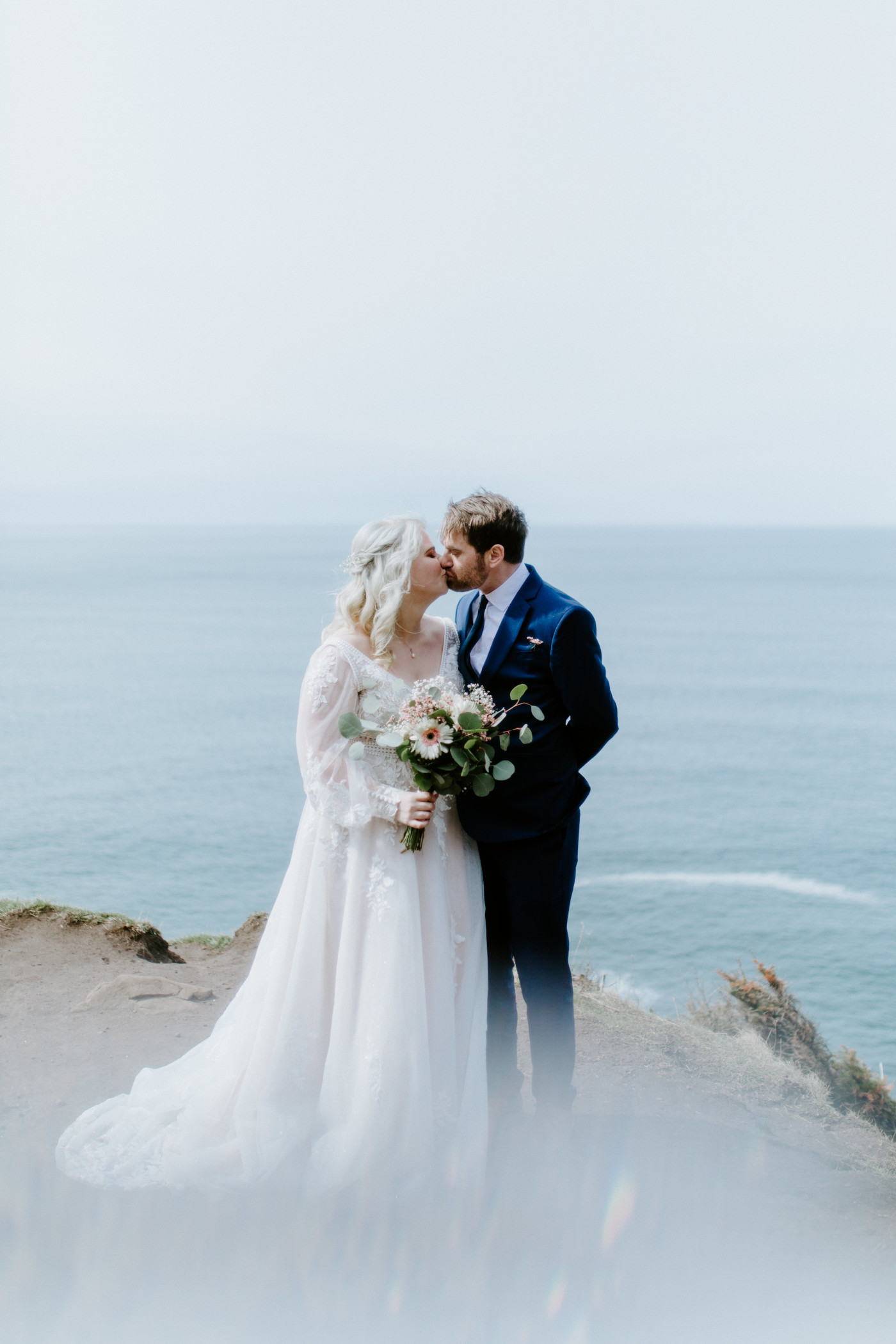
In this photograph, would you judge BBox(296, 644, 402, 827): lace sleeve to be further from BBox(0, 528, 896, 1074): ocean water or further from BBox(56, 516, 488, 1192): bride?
BBox(0, 528, 896, 1074): ocean water

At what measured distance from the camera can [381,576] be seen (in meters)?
3.74

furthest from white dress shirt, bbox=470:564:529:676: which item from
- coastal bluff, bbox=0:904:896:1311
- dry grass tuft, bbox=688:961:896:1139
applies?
dry grass tuft, bbox=688:961:896:1139

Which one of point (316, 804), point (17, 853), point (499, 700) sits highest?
point (499, 700)

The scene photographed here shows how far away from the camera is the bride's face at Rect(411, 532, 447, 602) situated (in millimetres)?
3754

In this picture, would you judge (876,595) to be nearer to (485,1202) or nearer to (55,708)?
(55,708)

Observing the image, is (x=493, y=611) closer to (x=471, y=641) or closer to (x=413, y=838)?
(x=471, y=641)

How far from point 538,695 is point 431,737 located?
609mm

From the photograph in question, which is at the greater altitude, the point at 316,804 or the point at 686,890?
the point at 316,804

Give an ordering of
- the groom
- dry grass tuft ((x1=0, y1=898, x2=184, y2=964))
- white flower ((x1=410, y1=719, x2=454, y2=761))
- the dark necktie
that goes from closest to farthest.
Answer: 1. white flower ((x1=410, y1=719, x2=454, y2=761))
2. the groom
3. the dark necktie
4. dry grass tuft ((x1=0, y1=898, x2=184, y2=964))

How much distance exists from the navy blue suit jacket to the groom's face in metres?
0.19

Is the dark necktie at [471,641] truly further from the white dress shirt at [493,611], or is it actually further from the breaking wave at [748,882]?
the breaking wave at [748,882]

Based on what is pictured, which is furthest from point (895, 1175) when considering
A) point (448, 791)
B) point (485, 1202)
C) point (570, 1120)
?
point (448, 791)

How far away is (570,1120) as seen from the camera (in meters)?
4.28

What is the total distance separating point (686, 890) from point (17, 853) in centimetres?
3190
